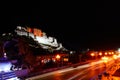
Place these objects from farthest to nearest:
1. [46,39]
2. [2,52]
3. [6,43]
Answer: [46,39]
[6,43]
[2,52]

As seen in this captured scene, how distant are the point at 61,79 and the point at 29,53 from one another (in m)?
21.0

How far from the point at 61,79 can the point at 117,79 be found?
13.2 m

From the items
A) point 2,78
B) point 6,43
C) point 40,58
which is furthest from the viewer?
point 40,58

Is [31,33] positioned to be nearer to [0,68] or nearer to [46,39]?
[46,39]

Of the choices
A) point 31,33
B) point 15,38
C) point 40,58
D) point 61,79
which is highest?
point 31,33

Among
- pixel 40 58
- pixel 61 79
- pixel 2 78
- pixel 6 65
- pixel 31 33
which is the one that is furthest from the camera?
pixel 31 33

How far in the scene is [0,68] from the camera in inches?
1226

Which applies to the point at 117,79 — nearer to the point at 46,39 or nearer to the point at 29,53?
the point at 29,53

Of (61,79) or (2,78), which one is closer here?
(2,78)

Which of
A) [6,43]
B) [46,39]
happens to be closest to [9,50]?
[6,43]

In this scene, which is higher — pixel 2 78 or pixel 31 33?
pixel 31 33

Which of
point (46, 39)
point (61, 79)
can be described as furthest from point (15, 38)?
point (46, 39)

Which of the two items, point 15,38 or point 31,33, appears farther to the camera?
point 31,33

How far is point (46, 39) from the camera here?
293 ft
